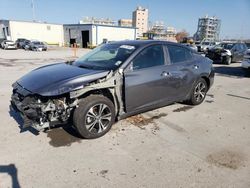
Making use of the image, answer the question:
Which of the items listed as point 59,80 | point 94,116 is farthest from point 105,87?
point 59,80

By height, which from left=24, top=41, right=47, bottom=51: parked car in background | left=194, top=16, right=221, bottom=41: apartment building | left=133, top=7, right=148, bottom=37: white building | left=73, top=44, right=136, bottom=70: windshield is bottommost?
left=24, top=41, right=47, bottom=51: parked car in background

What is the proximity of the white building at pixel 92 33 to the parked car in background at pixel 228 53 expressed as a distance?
2630cm

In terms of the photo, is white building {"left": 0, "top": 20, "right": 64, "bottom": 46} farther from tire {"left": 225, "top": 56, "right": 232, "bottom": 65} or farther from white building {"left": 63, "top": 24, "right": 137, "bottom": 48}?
tire {"left": 225, "top": 56, "right": 232, "bottom": 65}

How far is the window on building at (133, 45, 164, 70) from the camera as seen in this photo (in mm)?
4238

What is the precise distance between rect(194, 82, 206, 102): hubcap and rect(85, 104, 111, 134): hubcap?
2766 millimetres

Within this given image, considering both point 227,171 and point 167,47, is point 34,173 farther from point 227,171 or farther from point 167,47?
point 167,47

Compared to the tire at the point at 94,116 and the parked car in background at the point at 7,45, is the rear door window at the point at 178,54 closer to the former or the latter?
the tire at the point at 94,116

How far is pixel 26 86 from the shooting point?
3803 mm

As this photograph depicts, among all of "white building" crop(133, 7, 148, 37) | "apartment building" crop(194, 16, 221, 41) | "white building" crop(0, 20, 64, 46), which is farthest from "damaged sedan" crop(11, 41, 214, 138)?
"white building" crop(133, 7, 148, 37)

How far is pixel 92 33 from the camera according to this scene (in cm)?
4072

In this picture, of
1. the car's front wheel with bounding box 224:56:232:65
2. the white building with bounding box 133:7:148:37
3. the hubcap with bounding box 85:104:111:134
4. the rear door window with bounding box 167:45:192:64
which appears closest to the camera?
the hubcap with bounding box 85:104:111:134

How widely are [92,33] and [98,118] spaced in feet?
128

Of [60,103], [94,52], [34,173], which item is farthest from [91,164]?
[94,52]

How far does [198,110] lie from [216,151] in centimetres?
206
